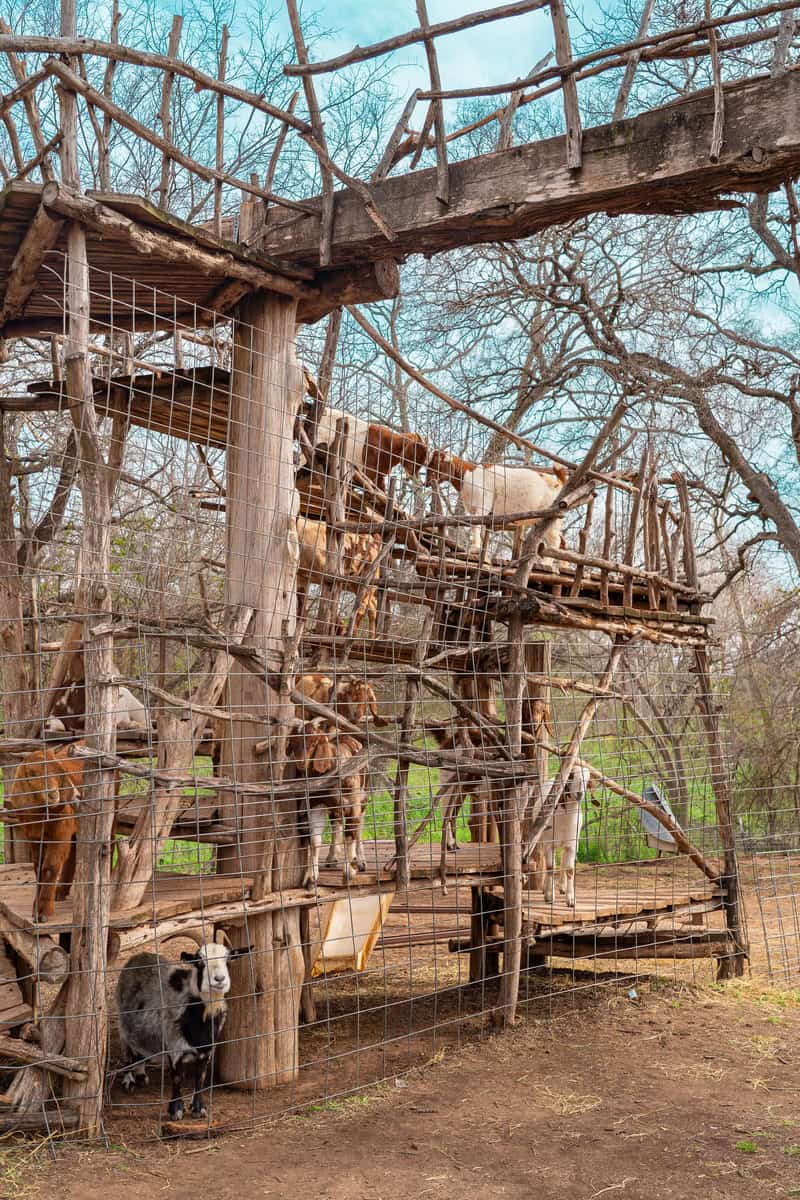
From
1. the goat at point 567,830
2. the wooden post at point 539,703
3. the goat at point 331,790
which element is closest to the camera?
the goat at point 331,790

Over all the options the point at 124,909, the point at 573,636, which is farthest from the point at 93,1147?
the point at 573,636

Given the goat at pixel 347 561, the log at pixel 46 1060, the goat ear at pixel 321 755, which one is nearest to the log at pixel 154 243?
the goat at pixel 347 561

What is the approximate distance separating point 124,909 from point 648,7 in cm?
→ 627

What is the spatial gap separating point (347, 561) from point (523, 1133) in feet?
13.6

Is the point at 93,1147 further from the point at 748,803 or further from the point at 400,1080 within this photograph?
the point at 748,803

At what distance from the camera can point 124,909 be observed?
6.01m

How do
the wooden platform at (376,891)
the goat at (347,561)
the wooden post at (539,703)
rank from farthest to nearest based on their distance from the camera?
the wooden post at (539,703), the goat at (347,561), the wooden platform at (376,891)

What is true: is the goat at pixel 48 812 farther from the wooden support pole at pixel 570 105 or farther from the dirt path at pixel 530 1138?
the wooden support pole at pixel 570 105

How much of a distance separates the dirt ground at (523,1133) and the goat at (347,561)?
308 centimetres

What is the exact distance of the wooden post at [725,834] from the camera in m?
10.1

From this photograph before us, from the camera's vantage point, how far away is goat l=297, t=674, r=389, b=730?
7.86m

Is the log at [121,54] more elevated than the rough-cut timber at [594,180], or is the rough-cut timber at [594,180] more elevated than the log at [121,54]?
the log at [121,54]

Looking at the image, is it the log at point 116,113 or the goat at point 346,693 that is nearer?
the log at point 116,113

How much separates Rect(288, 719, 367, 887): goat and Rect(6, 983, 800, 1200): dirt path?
1462 millimetres
